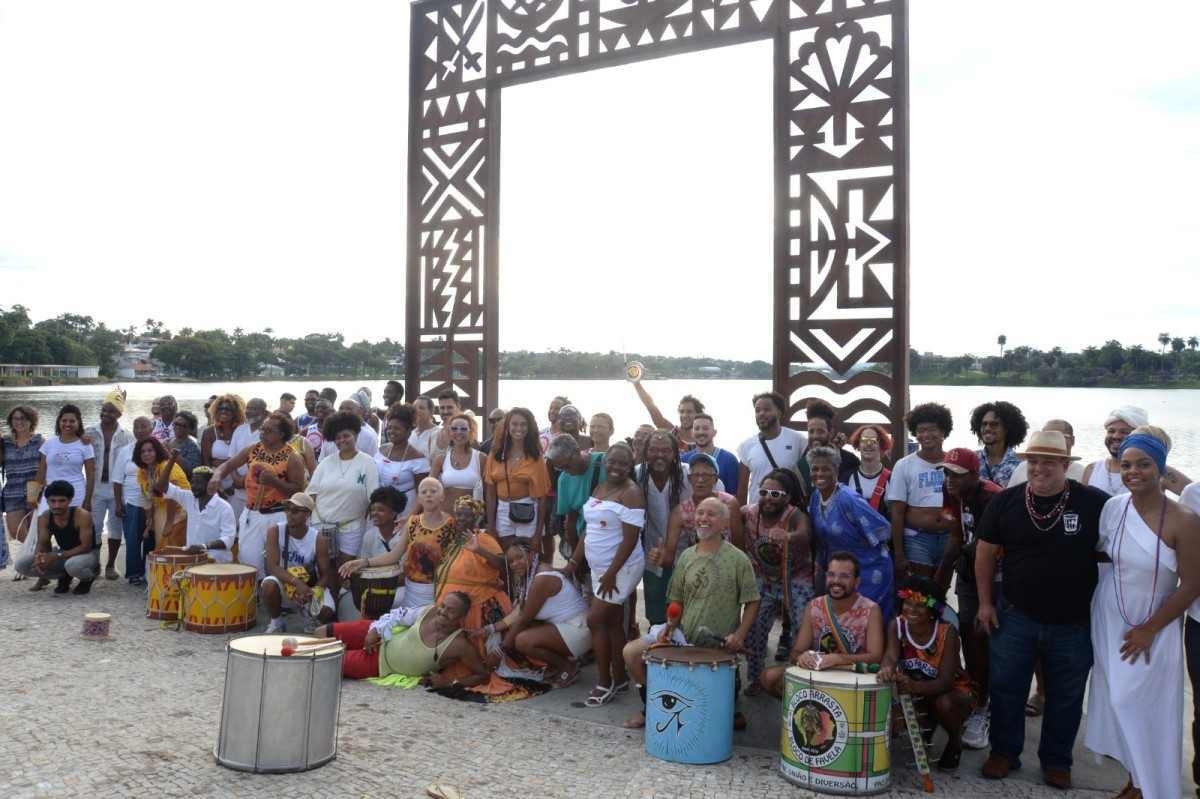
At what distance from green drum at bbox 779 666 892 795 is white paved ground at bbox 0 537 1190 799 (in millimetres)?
143

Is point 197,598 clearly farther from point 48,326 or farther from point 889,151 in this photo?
point 48,326

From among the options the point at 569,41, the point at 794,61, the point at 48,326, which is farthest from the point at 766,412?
the point at 48,326

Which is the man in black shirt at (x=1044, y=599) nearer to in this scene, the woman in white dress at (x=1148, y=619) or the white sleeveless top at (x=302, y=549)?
the woman in white dress at (x=1148, y=619)

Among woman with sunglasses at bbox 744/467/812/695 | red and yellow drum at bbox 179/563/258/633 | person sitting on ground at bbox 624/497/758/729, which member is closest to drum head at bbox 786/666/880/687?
person sitting on ground at bbox 624/497/758/729

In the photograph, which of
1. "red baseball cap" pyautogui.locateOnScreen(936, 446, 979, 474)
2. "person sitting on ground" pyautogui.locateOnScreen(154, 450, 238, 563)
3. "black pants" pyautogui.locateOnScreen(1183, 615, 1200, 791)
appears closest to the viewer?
"black pants" pyautogui.locateOnScreen(1183, 615, 1200, 791)

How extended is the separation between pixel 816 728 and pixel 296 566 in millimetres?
4394

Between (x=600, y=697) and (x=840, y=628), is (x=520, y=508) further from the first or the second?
(x=840, y=628)

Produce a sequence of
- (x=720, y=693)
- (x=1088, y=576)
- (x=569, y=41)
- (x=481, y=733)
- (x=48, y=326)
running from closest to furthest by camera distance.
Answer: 1. (x=1088, y=576)
2. (x=720, y=693)
3. (x=481, y=733)
4. (x=569, y=41)
5. (x=48, y=326)

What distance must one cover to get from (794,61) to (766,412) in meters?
3.59

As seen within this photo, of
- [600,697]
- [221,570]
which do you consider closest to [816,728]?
[600,697]

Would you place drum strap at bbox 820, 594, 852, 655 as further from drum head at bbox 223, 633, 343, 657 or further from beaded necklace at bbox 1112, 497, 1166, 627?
drum head at bbox 223, 633, 343, 657

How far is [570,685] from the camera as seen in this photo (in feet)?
20.3

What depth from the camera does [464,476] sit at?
7281mm

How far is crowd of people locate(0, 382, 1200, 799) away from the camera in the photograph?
4.45 metres
